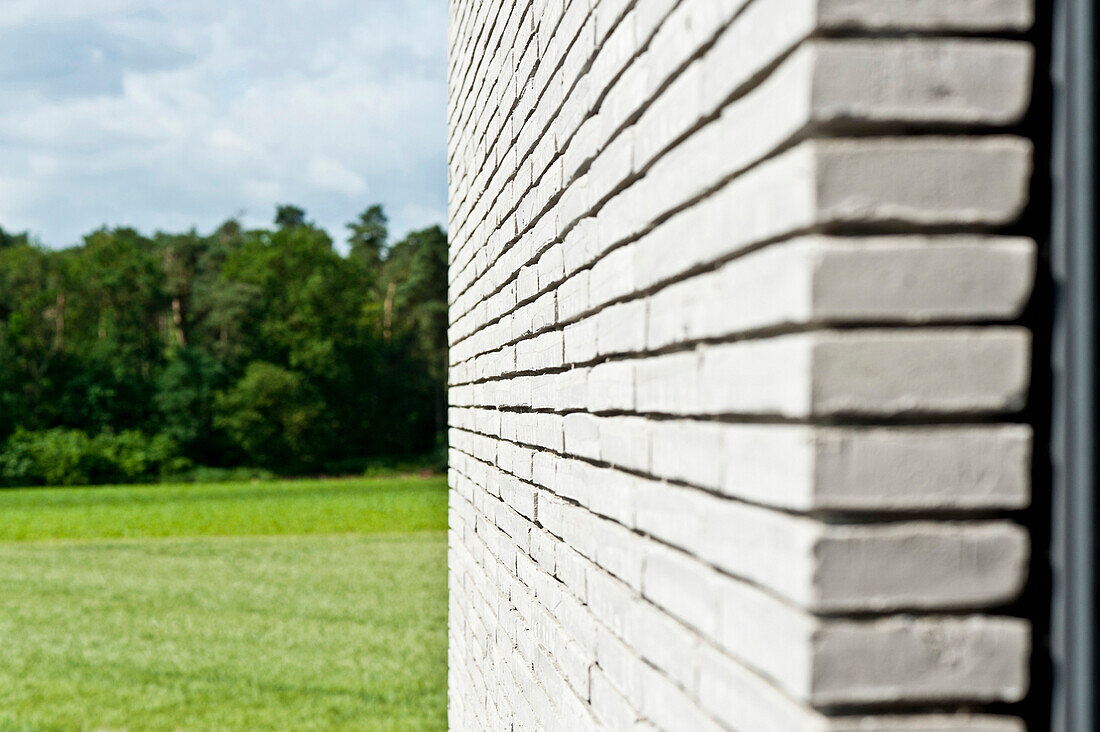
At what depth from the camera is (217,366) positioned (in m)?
55.2

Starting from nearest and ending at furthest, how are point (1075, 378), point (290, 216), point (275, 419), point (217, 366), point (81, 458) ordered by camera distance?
point (1075, 378) < point (81, 458) < point (275, 419) < point (217, 366) < point (290, 216)

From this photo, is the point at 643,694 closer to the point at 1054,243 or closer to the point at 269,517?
the point at 1054,243

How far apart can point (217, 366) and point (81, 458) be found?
815 centimetres

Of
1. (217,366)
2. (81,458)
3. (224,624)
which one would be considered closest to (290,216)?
(217,366)

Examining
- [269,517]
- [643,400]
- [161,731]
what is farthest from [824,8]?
[269,517]

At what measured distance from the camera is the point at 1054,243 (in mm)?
1205

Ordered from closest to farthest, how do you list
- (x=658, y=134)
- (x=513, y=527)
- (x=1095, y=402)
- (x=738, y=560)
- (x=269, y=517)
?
(x=1095, y=402), (x=738, y=560), (x=658, y=134), (x=513, y=527), (x=269, y=517)

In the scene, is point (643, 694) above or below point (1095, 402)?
below

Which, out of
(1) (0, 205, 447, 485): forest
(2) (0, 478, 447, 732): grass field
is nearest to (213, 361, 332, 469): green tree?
(1) (0, 205, 447, 485): forest

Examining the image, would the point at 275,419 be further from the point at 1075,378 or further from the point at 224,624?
the point at 1075,378

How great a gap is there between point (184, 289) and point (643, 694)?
62606 mm

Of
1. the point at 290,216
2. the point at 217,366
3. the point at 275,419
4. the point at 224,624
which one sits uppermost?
the point at 290,216

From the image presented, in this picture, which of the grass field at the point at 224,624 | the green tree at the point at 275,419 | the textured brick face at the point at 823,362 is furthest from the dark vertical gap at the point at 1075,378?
the green tree at the point at 275,419

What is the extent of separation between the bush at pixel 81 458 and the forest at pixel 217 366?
7cm
